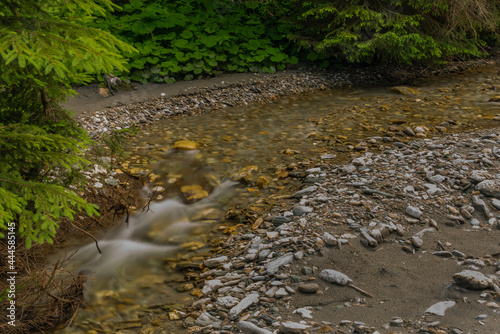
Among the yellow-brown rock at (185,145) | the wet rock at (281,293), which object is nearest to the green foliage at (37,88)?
the wet rock at (281,293)

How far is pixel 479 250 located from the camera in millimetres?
3133

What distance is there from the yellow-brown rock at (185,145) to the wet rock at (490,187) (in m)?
3.76

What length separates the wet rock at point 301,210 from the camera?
13.1 ft

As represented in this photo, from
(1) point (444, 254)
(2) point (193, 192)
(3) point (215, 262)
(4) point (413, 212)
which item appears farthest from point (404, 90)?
(3) point (215, 262)

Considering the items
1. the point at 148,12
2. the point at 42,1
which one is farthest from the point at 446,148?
the point at 148,12

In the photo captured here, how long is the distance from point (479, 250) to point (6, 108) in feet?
12.7

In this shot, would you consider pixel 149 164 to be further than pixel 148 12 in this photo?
No

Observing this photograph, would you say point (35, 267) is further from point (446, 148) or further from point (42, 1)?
point (446, 148)

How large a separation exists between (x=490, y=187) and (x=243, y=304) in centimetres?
261

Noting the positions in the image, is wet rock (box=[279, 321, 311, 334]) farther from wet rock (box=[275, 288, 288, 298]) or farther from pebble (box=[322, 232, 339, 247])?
pebble (box=[322, 232, 339, 247])

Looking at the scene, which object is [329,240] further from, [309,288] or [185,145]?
[185,145]

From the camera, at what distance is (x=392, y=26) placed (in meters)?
8.53

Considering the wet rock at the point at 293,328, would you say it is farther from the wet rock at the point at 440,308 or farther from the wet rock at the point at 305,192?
the wet rock at the point at 305,192

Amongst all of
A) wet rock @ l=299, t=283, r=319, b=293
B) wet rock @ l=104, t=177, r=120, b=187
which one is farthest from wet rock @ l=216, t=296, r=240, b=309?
wet rock @ l=104, t=177, r=120, b=187
